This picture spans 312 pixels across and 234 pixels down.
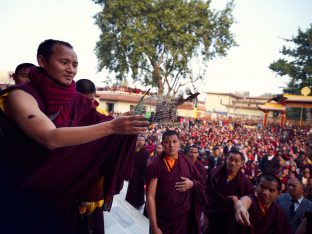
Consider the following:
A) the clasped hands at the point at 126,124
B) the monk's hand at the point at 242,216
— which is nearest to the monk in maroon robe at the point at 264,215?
the monk's hand at the point at 242,216

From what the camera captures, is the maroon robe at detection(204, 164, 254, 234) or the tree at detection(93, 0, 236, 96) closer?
the maroon robe at detection(204, 164, 254, 234)

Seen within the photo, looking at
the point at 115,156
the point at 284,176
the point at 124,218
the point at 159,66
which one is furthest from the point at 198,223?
the point at 159,66

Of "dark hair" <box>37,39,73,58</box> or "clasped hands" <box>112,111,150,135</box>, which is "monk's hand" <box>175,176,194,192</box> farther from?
"dark hair" <box>37,39,73,58</box>

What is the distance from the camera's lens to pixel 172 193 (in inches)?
125

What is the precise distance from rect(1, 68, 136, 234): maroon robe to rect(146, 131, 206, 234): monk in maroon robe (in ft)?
5.42

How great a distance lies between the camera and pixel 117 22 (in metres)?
17.2

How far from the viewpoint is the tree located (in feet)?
55.7

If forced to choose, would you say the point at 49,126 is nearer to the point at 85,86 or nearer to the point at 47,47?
the point at 47,47

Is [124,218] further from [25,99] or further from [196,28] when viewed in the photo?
[196,28]

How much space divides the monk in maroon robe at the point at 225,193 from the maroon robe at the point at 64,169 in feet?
8.23

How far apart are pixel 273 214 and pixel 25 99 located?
2.59 m

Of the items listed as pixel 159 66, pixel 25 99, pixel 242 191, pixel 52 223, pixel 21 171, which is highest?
pixel 159 66

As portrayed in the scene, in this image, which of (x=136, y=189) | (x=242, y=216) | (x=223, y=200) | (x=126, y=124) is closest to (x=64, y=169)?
(x=126, y=124)

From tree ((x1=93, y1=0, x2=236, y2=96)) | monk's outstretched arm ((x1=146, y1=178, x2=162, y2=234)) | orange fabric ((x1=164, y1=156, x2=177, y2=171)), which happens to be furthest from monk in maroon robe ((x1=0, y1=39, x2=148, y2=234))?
tree ((x1=93, y1=0, x2=236, y2=96))
